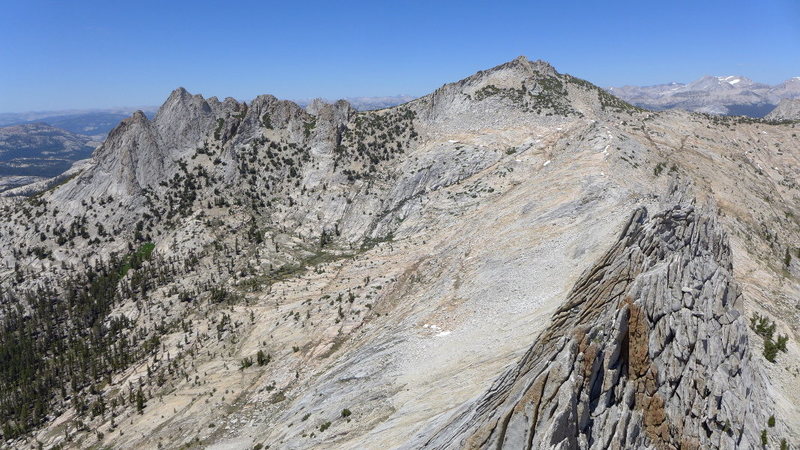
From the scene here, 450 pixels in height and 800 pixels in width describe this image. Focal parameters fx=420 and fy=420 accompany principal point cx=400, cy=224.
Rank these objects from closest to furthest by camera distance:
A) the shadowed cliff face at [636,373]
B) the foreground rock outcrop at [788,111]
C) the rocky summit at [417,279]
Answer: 1. the shadowed cliff face at [636,373]
2. the rocky summit at [417,279]
3. the foreground rock outcrop at [788,111]

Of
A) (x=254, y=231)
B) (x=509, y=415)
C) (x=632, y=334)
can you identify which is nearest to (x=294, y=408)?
(x=509, y=415)

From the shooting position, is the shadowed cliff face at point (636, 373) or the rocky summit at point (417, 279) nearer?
the shadowed cliff face at point (636, 373)

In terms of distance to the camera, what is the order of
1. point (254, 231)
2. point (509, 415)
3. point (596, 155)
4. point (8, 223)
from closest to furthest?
point (509, 415), point (596, 155), point (254, 231), point (8, 223)

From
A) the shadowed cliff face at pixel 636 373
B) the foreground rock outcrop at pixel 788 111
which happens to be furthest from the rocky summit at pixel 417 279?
the foreground rock outcrop at pixel 788 111

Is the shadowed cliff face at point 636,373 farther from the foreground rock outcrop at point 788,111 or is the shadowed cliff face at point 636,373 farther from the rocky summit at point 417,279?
the foreground rock outcrop at point 788,111

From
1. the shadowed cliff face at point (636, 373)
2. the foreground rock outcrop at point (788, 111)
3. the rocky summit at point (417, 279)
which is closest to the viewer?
the shadowed cliff face at point (636, 373)

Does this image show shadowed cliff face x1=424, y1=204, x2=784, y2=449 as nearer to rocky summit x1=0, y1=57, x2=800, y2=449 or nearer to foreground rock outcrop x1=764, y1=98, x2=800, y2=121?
rocky summit x1=0, y1=57, x2=800, y2=449

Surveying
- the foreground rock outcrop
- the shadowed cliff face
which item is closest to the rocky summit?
the shadowed cliff face

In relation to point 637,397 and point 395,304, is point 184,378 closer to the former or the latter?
point 395,304
